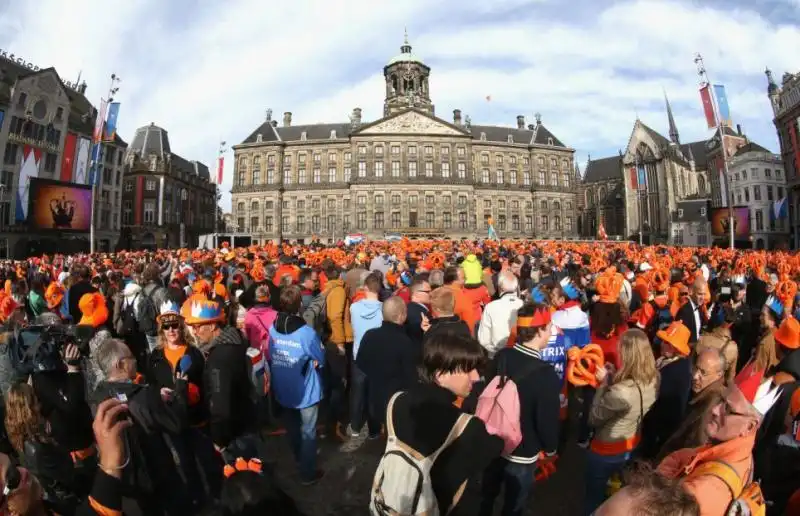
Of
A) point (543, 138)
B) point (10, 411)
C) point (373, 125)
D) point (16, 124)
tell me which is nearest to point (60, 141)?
point (16, 124)

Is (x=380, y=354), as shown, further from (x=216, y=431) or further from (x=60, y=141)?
(x=60, y=141)

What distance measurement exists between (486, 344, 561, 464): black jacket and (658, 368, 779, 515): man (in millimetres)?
1064

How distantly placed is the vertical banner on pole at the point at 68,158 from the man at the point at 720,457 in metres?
53.7

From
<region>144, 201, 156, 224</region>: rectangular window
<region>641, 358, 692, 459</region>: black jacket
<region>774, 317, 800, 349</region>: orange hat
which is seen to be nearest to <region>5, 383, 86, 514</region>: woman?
<region>641, 358, 692, 459</region>: black jacket

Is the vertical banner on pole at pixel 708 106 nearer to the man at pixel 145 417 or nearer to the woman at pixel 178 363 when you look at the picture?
the woman at pixel 178 363

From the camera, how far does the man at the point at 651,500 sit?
148 centimetres

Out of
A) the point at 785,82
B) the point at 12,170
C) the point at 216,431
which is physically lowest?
the point at 216,431

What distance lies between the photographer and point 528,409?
342 cm

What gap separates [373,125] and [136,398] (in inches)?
2507

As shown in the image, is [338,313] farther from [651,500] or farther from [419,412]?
[651,500]

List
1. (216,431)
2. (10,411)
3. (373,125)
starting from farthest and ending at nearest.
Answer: (373,125), (216,431), (10,411)

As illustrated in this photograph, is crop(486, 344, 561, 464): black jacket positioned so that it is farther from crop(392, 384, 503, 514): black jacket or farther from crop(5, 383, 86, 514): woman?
crop(5, 383, 86, 514): woman

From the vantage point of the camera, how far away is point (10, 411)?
10.8ft

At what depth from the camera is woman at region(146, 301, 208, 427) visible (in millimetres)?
3988
